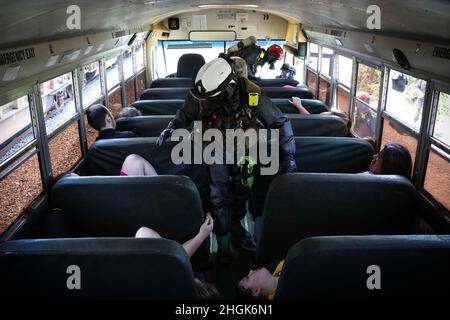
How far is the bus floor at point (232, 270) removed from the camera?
319 centimetres

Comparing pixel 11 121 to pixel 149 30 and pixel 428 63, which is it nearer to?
pixel 428 63

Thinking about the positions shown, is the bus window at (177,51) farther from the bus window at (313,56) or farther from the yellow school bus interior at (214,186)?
the yellow school bus interior at (214,186)

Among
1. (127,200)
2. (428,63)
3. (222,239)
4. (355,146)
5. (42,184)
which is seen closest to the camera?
(127,200)

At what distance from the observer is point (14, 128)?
2.90 meters

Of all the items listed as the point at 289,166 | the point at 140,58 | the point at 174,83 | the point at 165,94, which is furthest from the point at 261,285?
the point at 140,58

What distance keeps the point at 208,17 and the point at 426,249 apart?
709cm

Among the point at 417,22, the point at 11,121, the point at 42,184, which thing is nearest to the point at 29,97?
the point at 11,121

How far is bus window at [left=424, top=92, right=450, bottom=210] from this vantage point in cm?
288

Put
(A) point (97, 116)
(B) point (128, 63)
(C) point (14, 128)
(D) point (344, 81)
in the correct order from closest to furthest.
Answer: (C) point (14, 128)
(A) point (97, 116)
(D) point (344, 81)
(B) point (128, 63)

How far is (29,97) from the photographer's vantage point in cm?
300

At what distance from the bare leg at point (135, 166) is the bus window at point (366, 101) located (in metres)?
2.39

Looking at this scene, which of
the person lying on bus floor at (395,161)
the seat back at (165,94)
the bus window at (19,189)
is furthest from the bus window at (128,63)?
the person lying on bus floor at (395,161)

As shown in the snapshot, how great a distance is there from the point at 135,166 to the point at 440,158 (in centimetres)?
233

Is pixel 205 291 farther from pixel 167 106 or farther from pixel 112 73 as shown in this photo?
pixel 112 73
